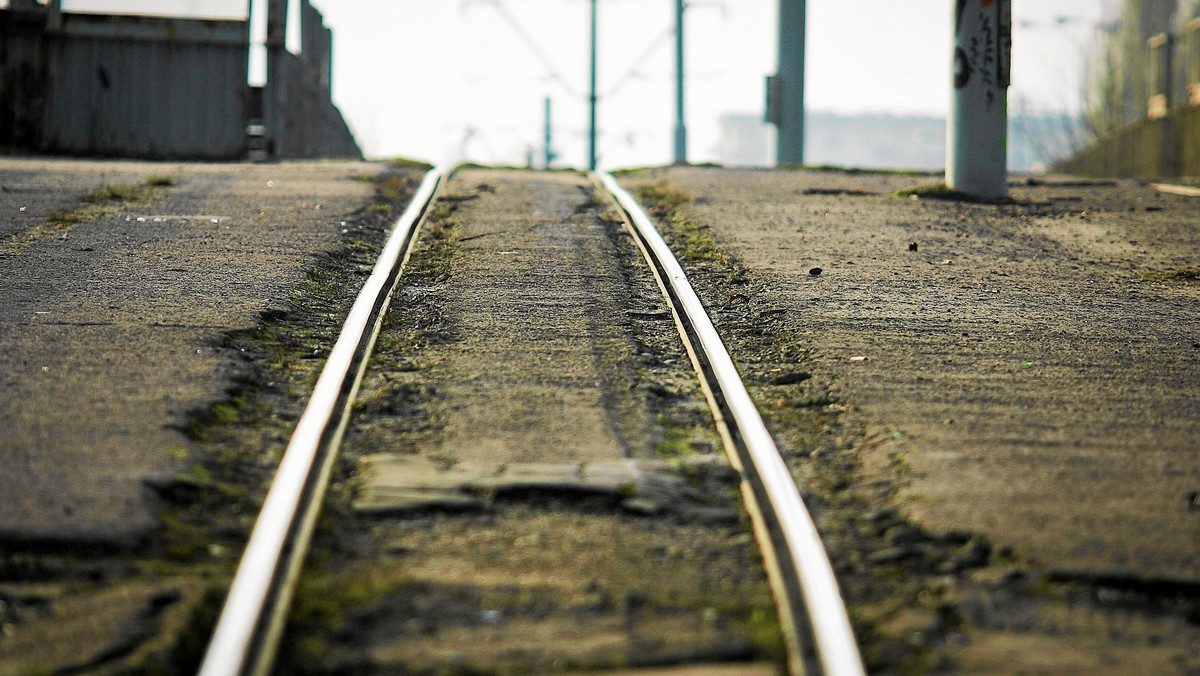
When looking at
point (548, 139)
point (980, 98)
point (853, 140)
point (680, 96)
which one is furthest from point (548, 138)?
point (853, 140)

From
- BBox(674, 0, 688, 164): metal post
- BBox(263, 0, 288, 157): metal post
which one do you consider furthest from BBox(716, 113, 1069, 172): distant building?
BBox(263, 0, 288, 157): metal post

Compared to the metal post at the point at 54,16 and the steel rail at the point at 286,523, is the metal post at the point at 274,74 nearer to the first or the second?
the metal post at the point at 54,16

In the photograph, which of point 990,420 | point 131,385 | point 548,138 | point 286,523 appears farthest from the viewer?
point 548,138

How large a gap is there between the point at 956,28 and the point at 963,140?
105cm

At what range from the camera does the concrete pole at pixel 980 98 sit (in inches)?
458

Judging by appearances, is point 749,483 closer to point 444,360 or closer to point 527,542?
point 527,542

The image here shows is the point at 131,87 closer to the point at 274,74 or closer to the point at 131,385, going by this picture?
the point at 274,74

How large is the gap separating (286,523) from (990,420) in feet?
9.07

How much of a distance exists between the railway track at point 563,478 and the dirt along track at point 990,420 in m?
0.15

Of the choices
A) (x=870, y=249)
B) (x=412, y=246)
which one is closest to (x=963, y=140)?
(x=870, y=249)

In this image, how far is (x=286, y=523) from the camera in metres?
3.71

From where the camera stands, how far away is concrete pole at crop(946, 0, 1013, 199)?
11.6 metres

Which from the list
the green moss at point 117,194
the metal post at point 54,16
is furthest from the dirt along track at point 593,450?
the metal post at point 54,16

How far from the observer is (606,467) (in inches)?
174
